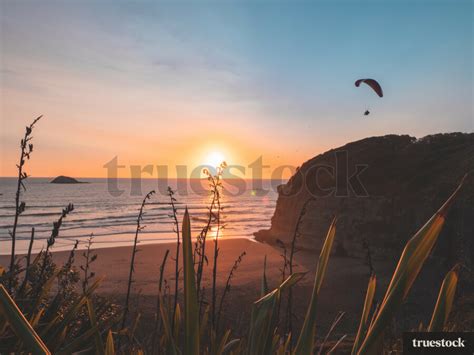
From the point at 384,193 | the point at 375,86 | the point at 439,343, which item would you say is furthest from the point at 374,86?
the point at 384,193

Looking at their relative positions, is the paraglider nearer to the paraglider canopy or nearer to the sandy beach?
the paraglider canopy

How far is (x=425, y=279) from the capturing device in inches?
591

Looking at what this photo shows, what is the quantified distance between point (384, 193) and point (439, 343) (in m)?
20.5

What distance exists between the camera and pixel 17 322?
75 cm

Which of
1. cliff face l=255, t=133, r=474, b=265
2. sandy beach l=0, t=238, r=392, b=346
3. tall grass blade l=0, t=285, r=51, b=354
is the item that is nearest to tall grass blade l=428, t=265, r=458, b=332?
tall grass blade l=0, t=285, r=51, b=354

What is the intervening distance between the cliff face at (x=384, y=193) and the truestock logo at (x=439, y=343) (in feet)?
51.5

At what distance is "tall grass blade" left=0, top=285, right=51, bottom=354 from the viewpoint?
73 centimetres

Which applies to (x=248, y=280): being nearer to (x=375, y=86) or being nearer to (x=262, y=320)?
(x=375, y=86)

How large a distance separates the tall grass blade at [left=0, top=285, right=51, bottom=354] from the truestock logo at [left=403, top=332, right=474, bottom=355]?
0.93 m

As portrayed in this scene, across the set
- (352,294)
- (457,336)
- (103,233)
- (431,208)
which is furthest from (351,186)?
(457,336)

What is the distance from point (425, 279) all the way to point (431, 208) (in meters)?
3.71

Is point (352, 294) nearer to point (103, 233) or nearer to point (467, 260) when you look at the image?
point (467, 260)

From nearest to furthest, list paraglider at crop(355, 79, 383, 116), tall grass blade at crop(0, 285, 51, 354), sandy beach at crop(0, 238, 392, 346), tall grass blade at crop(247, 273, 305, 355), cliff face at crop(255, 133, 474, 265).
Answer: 1. tall grass blade at crop(0, 285, 51, 354)
2. tall grass blade at crop(247, 273, 305, 355)
3. paraglider at crop(355, 79, 383, 116)
4. sandy beach at crop(0, 238, 392, 346)
5. cliff face at crop(255, 133, 474, 265)

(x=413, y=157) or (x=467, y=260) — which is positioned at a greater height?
(x=413, y=157)
